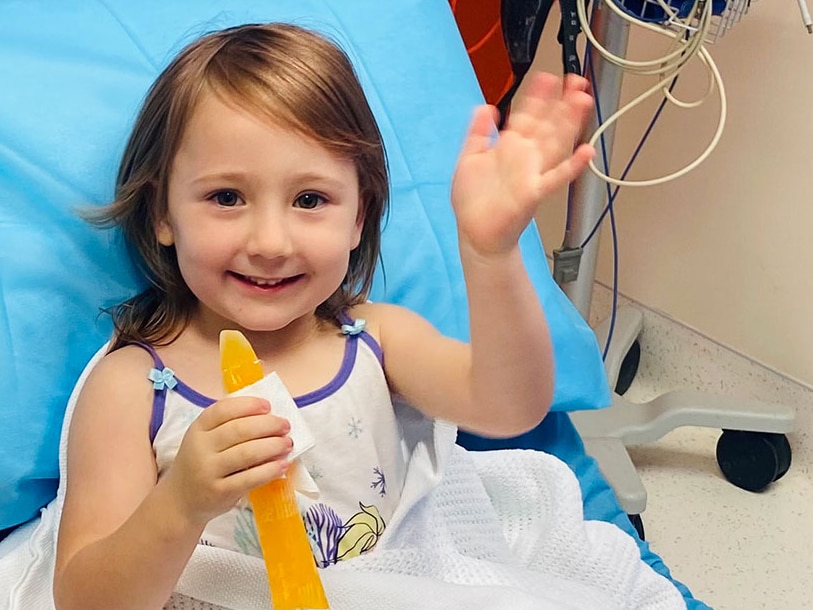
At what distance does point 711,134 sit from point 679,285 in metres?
0.26

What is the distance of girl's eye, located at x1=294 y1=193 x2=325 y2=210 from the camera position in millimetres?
721

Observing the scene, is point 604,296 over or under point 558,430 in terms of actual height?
under

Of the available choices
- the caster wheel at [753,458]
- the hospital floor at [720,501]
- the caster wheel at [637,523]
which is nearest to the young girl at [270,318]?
the caster wheel at [637,523]

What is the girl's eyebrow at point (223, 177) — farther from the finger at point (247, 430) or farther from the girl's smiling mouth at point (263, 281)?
the finger at point (247, 430)

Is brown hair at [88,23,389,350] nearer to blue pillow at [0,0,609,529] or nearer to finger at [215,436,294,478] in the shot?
blue pillow at [0,0,609,529]

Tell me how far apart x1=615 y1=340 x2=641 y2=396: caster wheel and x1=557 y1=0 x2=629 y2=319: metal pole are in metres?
0.26

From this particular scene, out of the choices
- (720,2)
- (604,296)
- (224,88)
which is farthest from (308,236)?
(604,296)

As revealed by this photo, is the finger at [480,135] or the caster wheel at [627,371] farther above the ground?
the finger at [480,135]

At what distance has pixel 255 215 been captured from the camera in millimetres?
699

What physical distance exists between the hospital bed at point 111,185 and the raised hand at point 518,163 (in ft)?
1.17

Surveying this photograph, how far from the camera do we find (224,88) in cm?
71

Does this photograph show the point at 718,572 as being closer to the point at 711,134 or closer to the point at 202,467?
the point at 711,134

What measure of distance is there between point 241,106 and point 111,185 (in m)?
→ 0.21

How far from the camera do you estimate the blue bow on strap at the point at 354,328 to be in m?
0.82
